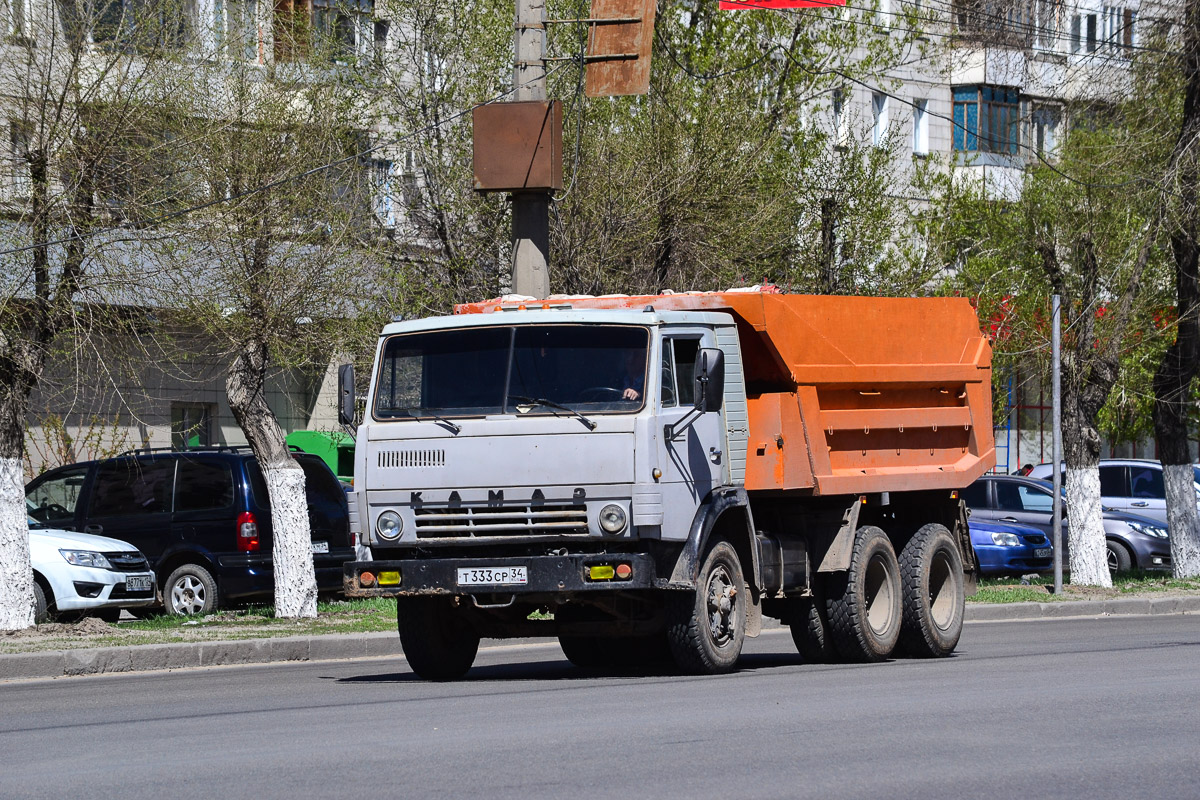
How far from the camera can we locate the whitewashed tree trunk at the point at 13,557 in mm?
15953

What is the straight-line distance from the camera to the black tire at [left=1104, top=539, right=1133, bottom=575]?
27.4 meters

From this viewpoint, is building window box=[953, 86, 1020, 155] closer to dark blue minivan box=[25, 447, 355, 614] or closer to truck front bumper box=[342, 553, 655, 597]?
dark blue minivan box=[25, 447, 355, 614]

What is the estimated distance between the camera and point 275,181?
17328 millimetres

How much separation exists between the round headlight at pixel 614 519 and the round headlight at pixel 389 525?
56.3 inches

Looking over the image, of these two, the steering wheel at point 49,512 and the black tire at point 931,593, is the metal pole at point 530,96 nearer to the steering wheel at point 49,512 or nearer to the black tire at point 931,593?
the black tire at point 931,593

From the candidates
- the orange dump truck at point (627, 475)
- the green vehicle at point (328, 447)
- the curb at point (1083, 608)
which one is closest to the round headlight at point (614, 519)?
the orange dump truck at point (627, 475)

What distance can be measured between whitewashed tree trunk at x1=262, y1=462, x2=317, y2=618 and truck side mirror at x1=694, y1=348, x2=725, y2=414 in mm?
7206

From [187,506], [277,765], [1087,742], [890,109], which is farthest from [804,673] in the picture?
[890,109]

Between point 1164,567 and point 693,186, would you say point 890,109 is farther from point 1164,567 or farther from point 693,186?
point 693,186

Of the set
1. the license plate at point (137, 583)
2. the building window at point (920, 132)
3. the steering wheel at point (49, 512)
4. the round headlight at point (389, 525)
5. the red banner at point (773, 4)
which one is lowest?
the license plate at point (137, 583)

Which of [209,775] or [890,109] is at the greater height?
[890,109]

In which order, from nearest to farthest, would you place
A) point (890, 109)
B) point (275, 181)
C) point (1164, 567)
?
point (275, 181) < point (1164, 567) < point (890, 109)

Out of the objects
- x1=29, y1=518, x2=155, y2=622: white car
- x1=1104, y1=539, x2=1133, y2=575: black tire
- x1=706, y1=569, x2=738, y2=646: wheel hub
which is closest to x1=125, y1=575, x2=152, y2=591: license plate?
x1=29, y1=518, x2=155, y2=622: white car

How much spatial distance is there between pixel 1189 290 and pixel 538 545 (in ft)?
48.3
